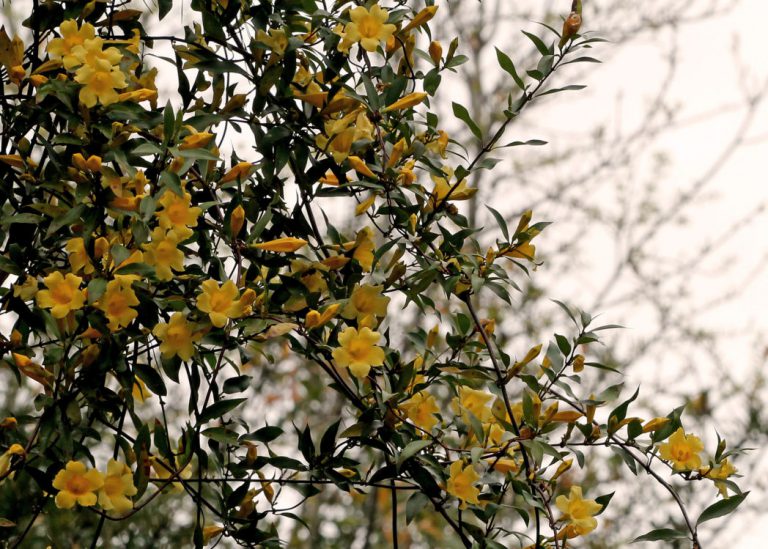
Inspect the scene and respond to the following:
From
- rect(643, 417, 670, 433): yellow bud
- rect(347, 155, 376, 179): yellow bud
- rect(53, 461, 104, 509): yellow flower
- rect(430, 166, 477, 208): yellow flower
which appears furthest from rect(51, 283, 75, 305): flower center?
rect(643, 417, 670, 433): yellow bud

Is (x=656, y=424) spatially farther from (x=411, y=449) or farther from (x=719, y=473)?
(x=411, y=449)

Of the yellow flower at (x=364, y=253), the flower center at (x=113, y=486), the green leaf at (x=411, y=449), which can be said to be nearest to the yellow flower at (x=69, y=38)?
the yellow flower at (x=364, y=253)

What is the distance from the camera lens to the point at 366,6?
1.48 meters

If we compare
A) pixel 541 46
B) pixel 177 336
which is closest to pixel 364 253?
pixel 177 336

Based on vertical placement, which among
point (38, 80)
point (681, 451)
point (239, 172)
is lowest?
point (681, 451)

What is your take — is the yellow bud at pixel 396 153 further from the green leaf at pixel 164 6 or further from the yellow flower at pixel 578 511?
the yellow flower at pixel 578 511

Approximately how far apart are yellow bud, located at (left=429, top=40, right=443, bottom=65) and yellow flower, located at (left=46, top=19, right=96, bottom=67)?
517mm

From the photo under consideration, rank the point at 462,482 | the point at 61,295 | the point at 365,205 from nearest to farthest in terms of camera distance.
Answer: the point at 61,295 < the point at 462,482 < the point at 365,205

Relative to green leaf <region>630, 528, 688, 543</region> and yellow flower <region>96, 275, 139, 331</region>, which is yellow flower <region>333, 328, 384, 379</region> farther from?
green leaf <region>630, 528, 688, 543</region>

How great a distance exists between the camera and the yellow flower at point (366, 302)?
134 centimetres

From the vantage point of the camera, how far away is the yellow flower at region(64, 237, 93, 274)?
128 centimetres

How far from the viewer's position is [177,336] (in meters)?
1.27

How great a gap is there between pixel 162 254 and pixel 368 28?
44 centimetres

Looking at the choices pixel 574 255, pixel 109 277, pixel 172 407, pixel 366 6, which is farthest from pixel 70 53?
pixel 574 255
